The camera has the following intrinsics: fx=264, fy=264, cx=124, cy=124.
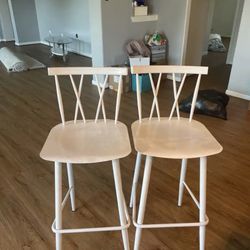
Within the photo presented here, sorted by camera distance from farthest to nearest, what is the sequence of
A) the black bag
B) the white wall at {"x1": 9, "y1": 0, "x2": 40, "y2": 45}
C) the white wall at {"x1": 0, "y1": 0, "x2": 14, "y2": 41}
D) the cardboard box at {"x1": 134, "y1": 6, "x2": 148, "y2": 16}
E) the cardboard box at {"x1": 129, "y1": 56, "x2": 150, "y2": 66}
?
the white wall at {"x1": 0, "y1": 0, "x2": 14, "y2": 41}, the white wall at {"x1": 9, "y1": 0, "x2": 40, "y2": 45}, the cardboard box at {"x1": 134, "y1": 6, "x2": 148, "y2": 16}, the cardboard box at {"x1": 129, "y1": 56, "x2": 150, "y2": 66}, the black bag

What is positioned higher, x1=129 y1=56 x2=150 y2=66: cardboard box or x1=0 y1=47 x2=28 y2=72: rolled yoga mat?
x1=129 y1=56 x2=150 y2=66: cardboard box

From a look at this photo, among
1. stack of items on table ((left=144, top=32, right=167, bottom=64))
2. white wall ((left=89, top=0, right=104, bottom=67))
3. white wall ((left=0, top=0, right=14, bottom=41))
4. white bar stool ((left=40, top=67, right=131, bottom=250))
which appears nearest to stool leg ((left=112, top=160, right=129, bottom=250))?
white bar stool ((left=40, top=67, right=131, bottom=250))

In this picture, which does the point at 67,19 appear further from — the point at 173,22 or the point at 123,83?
the point at 123,83

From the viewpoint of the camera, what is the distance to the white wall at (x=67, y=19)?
571cm

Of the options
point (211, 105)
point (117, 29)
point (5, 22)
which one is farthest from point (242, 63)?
point (5, 22)

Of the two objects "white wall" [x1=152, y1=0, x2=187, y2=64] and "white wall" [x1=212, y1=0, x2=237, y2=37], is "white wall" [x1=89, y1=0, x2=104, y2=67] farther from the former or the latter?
"white wall" [x1=212, y1=0, x2=237, y2=37]

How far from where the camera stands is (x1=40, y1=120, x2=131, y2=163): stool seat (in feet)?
3.68

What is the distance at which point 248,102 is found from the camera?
3449 millimetres

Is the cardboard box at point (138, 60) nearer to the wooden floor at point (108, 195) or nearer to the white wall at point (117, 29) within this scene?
the white wall at point (117, 29)

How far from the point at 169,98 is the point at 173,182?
6.01 feet

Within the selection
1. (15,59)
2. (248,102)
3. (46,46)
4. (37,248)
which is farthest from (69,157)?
(46,46)

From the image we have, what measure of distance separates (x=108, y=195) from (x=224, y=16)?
765 cm

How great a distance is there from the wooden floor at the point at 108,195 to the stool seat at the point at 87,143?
2.08 feet

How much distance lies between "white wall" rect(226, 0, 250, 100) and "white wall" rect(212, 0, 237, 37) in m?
5.01
